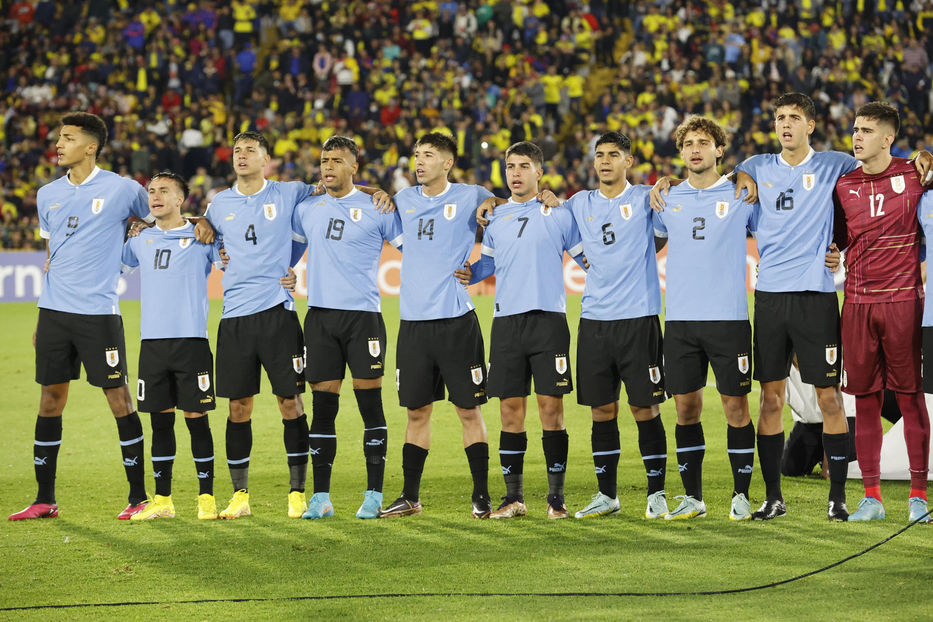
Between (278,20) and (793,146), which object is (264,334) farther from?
(278,20)

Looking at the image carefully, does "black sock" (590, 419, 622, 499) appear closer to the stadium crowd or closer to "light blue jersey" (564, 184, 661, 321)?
"light blue jersey" (564, 184, 661, 321)

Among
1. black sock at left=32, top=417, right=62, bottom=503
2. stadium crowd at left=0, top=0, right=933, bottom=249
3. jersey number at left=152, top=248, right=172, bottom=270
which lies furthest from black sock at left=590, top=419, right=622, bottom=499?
stadium crowd at left=0, top=0, right=933, bottom=249

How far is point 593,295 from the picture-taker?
21.5 ft

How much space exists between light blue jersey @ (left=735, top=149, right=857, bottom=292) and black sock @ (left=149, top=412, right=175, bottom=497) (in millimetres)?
3498

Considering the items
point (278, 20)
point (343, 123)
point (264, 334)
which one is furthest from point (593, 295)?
point (278, 20)

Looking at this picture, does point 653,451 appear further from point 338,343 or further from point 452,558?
point 338,343

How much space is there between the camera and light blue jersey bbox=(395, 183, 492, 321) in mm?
6688

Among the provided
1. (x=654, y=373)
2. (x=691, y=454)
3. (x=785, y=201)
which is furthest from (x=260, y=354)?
(x=785, y=201)

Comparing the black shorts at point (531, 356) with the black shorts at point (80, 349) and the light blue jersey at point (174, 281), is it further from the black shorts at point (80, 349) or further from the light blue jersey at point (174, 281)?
the black shorts at point (80, 349)

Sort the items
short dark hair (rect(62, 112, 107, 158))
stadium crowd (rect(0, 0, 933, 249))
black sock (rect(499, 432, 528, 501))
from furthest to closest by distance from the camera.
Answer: stadium crowd (rect(0, 0, 933, 249)) < short dark hair (rect(62, 112, 107, 158)) < black sock (rect(499, 432, 528, 501))

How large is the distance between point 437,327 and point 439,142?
1.08 metres

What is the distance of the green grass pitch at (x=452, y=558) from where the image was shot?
4801 mm

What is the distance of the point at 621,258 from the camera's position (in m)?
6.48

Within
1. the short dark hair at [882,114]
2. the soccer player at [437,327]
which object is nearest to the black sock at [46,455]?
the soccer player at [437,327]
